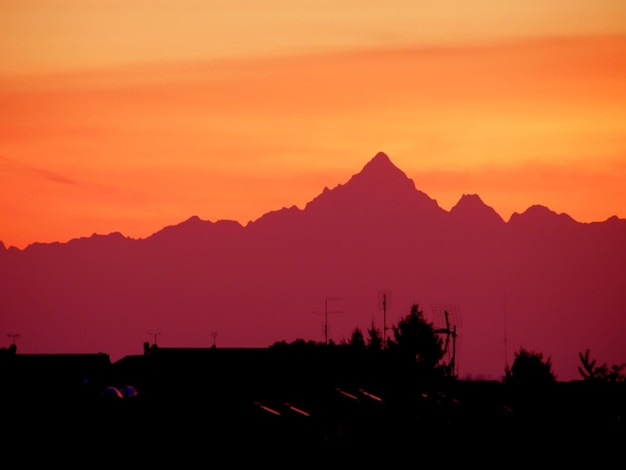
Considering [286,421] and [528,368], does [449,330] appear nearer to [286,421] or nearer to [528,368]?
[528,368]

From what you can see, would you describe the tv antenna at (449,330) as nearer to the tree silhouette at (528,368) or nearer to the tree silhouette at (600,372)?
the tree silhouette at (528,368)

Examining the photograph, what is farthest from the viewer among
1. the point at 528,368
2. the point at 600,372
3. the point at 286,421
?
the point at 528,368

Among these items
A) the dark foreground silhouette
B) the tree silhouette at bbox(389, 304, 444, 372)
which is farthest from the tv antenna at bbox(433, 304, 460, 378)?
the dark foreground silhouette

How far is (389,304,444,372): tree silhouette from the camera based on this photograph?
144m

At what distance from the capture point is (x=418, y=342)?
475 feet

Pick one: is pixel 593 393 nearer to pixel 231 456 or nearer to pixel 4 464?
pixel 231 456

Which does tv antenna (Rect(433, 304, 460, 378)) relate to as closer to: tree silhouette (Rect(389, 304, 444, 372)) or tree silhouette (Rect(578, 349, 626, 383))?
tree silhouette (Rect(389, 304, 444, 372))

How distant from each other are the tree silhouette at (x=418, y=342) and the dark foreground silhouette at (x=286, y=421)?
40837 millimetres

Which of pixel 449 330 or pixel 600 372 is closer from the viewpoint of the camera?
pixel 600 372

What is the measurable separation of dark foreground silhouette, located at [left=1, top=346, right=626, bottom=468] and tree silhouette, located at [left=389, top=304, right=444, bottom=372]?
40837 mm

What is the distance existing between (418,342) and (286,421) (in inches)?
3325

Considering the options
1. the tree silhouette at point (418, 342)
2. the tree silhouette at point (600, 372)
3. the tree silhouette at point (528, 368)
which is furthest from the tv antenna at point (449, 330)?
the tree silhouette at point (600, 372)

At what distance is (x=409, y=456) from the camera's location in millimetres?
57781

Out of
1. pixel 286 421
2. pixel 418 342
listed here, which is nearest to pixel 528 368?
pixel 418 342
